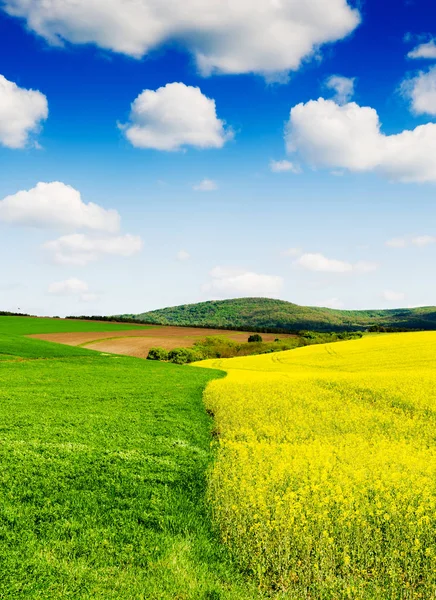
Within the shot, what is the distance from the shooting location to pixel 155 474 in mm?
11445

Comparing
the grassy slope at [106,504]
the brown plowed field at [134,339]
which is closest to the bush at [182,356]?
the brown plowed field at [134,339]

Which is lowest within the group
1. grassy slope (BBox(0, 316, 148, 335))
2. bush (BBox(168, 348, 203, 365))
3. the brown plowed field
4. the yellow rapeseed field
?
bush (BBox(168, 348, 203, 365))

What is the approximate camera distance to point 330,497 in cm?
962

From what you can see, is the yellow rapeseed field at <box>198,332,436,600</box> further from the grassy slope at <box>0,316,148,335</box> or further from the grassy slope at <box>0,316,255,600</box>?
the grassy slope at <box>0,316,148,335</box>

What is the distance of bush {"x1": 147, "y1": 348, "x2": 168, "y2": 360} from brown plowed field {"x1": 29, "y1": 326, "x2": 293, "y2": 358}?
912 millimetres

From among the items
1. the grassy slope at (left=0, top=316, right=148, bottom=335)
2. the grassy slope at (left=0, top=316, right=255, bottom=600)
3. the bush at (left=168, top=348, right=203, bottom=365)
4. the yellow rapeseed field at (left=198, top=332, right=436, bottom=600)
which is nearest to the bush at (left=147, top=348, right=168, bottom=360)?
the bush at (left=168, top=348, right=203, bottom=365)

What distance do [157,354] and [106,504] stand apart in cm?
4767

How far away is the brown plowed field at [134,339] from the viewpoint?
199 feet

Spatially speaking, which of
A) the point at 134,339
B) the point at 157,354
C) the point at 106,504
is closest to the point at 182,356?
the point at 157,354

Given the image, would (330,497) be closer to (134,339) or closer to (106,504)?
(106,504)

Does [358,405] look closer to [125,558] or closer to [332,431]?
[332,431]

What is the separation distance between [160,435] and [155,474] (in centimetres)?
357

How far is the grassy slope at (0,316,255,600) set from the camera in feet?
23.5

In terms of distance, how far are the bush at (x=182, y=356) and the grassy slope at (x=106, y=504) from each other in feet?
121
